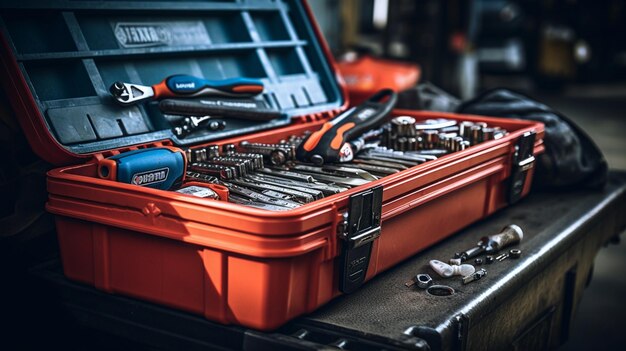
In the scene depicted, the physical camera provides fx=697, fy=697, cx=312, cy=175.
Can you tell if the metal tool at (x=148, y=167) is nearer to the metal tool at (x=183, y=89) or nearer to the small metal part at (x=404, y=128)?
the metal tool at (x=183, y=89)

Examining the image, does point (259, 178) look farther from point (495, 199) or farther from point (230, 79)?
point (495, 199)

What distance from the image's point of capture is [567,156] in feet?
7.20

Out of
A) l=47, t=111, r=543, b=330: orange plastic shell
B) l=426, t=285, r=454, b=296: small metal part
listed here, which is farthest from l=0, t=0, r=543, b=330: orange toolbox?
l=426, t=285, r=454, b=296: small metal part

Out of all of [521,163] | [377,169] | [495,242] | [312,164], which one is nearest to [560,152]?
[521,163]

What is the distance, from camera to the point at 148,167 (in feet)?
4.70

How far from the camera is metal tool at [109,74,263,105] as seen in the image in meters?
1.67

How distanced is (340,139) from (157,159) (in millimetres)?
526

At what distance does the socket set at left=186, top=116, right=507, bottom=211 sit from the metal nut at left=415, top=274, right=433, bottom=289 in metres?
0.25

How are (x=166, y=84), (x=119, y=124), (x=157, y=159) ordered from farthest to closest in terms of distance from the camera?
(x=166, y=84) < (x=119, y=124) < (x=157, y=159)

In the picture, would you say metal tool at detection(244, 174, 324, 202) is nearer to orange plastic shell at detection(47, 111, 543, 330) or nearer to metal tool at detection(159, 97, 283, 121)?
orange plastic shell at detection(47, 111, 543, 330)

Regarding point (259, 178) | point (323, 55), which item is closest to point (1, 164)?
point (259, 178)

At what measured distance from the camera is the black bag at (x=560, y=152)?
7.22 feet

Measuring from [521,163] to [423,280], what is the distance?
2.06 ft

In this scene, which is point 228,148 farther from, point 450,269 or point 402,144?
point 450,269
